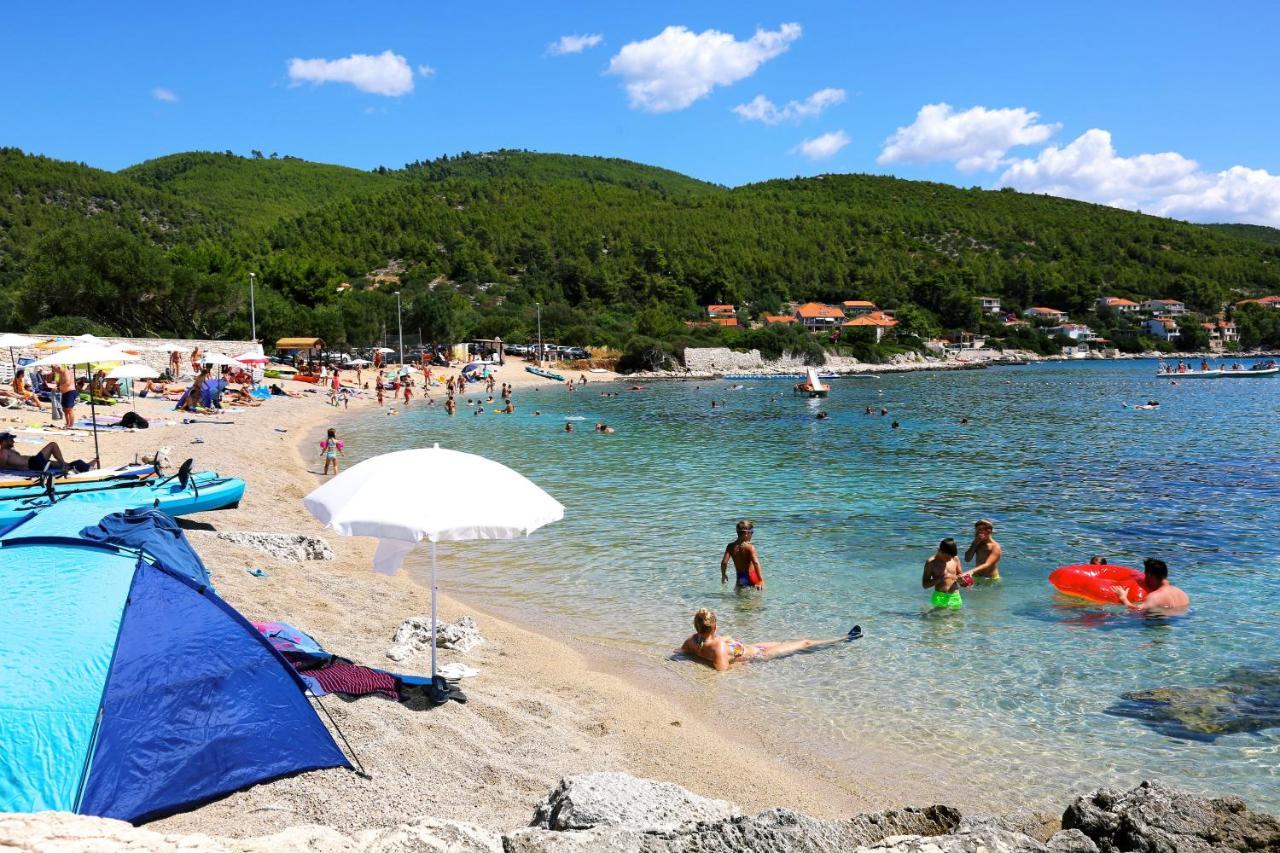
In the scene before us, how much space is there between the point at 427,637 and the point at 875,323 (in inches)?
3754

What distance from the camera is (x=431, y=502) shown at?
5176 millimetres

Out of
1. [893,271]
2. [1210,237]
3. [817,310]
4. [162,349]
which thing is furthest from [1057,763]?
[1210,237]

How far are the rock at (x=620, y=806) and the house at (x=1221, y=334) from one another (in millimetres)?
134054

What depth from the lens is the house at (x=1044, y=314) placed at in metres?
115

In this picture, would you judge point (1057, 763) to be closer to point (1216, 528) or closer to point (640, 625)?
point (640, 625)

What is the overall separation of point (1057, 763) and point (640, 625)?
13.7 ft

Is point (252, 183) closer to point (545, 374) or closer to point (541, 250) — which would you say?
point (541, 250)

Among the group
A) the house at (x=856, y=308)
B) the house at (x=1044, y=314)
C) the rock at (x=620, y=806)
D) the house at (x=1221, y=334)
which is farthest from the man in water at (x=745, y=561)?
the house at (x=1221, y=334)

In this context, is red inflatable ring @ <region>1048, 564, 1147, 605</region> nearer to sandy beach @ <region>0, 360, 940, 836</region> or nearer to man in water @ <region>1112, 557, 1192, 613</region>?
man in water @ <region>1112, 557, 1192, 613</region>

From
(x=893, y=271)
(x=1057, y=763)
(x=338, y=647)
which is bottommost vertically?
(x=1057, y=763)

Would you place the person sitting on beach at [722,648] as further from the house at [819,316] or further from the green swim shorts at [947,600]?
the house at [819,316]

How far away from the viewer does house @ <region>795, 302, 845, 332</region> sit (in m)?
103

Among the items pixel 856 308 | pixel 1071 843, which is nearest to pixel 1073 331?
pixel 856 308

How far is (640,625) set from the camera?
29.2 ft
